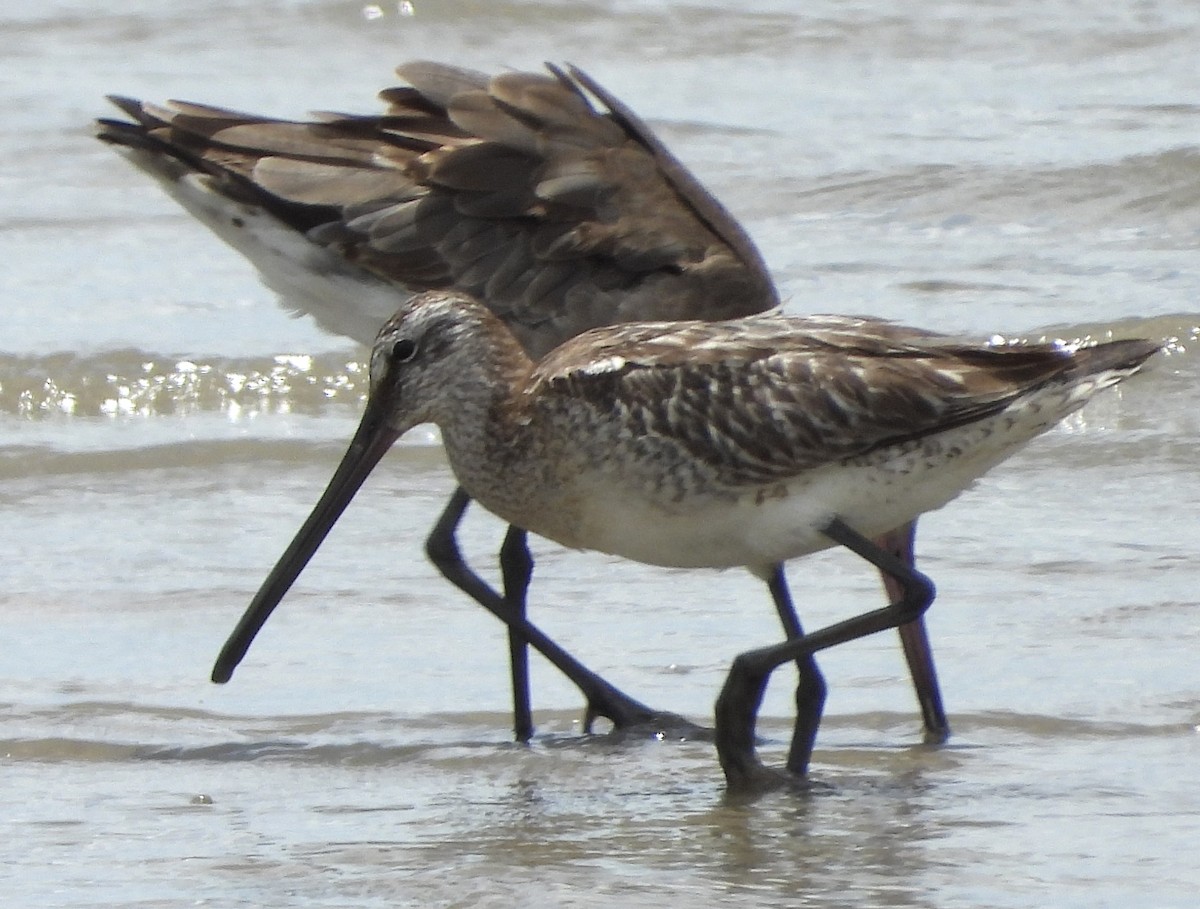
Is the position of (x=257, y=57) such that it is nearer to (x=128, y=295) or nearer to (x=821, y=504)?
(x=128, y=295)

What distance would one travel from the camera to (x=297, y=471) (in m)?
9.03

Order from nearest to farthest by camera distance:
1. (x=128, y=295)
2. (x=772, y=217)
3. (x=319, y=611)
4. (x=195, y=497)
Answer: (x=319, y=611)
(x=195, y=497)
(x=128, y=295)
(x=772, y=217)

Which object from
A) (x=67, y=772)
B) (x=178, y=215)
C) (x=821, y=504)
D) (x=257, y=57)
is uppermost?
(x=257, y=57)

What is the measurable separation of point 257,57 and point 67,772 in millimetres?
9230

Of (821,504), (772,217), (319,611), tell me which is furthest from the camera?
(772,217)

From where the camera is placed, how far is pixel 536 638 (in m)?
6.66

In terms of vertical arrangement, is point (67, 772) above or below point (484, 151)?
below

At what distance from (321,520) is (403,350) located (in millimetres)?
587

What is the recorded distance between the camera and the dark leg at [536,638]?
634 centimetres

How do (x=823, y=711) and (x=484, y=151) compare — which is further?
(x=484, y=151)

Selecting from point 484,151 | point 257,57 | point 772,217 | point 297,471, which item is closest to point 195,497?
point 297,471

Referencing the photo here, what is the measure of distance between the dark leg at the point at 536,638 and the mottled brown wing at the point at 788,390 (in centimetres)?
90

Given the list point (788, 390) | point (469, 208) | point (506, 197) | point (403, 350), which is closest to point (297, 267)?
point (469, 208)

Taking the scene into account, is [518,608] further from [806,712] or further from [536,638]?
[806,712]
